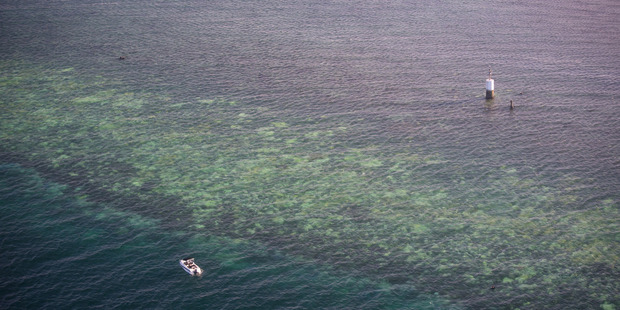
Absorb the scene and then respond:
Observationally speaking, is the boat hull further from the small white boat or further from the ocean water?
the ocean water

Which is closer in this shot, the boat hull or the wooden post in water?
the boat hull

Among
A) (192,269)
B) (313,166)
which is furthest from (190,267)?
(313,166)

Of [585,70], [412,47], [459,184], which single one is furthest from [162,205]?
[585,70]

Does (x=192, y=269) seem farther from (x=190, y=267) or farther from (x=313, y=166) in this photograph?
(x=313, y=166)

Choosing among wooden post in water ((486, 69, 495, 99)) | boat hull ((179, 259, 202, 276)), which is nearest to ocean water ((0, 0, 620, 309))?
boat hull ((179, 259, 202, 276))

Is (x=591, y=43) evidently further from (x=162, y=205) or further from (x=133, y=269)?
(x=133, y=269)

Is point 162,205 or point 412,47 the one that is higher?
point 412,47

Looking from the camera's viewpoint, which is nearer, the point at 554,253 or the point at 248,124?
the point at 554,253
